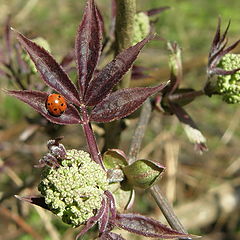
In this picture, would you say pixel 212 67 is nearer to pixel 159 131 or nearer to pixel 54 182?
pixel 54 182

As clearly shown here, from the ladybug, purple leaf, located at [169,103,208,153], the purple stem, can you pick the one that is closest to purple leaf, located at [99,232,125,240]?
the purple stem

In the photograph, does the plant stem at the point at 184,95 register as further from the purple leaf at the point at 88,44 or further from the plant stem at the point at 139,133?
the purple leaf at the point at 88,44

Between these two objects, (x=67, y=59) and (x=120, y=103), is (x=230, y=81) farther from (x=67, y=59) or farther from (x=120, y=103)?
(x=67, y=59)

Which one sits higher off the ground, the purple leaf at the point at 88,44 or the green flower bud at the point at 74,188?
the purple leaf at the point at 88,44

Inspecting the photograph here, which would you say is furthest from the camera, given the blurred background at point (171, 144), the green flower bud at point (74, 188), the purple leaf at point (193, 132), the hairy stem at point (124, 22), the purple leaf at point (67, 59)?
the blurred background at point (171, 144)

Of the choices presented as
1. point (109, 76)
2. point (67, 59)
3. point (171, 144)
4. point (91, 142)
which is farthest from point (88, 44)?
point (171, 144)

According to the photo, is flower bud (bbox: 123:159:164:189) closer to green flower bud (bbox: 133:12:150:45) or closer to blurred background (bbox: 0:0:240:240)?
green flower bud (bbox: 133:12:150:45)

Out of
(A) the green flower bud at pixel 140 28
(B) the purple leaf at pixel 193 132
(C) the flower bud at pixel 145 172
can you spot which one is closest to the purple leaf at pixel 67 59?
(A) the green flower bud at pixel 140 28
